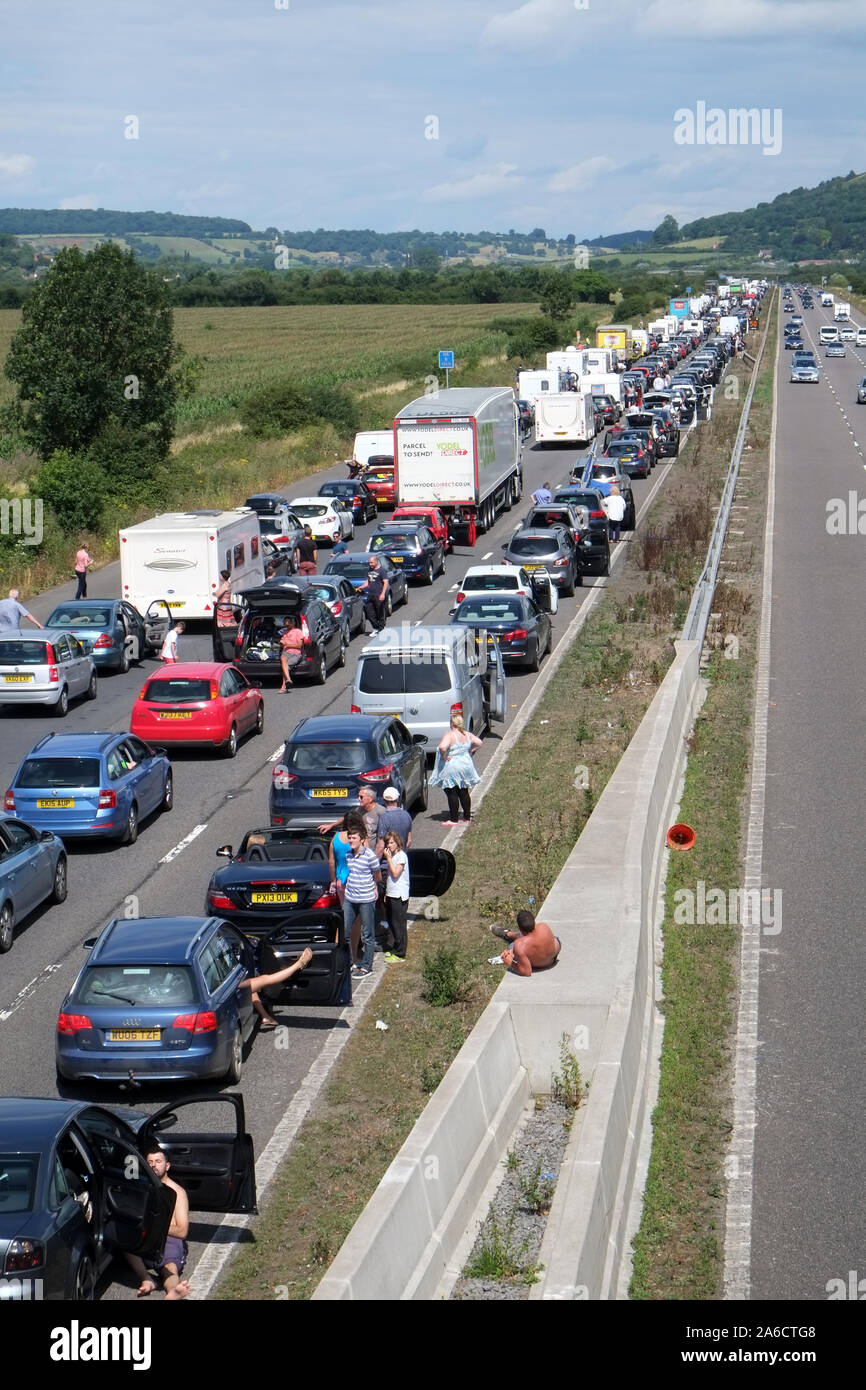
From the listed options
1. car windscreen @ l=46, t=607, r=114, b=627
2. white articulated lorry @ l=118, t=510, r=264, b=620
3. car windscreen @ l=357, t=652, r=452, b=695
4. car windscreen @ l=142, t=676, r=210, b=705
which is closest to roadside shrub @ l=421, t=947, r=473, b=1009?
car windscreen @ l=357, t=652, r=452, b=695

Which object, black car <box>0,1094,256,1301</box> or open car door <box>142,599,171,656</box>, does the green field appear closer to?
open car door <box>142,599,171,656</box>

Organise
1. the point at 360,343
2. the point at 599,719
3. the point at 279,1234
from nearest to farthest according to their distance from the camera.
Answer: the point at 279,1234 → the point at 599,719 → the point at 360,343

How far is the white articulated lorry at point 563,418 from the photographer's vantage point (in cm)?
6931

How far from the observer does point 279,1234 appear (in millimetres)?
11484

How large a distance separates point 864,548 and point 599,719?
21525 mm

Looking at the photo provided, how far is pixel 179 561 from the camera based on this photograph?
34.7m

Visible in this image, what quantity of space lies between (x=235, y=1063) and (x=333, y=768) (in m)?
6.46

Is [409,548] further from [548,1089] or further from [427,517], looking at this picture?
[548,1089]

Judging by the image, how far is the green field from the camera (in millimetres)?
90188

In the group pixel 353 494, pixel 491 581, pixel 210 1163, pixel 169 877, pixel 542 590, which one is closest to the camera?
pixel 210 1163

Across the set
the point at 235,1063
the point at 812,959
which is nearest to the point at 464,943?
the point at 812,959

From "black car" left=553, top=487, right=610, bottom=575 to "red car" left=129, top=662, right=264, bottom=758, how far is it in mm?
17446
